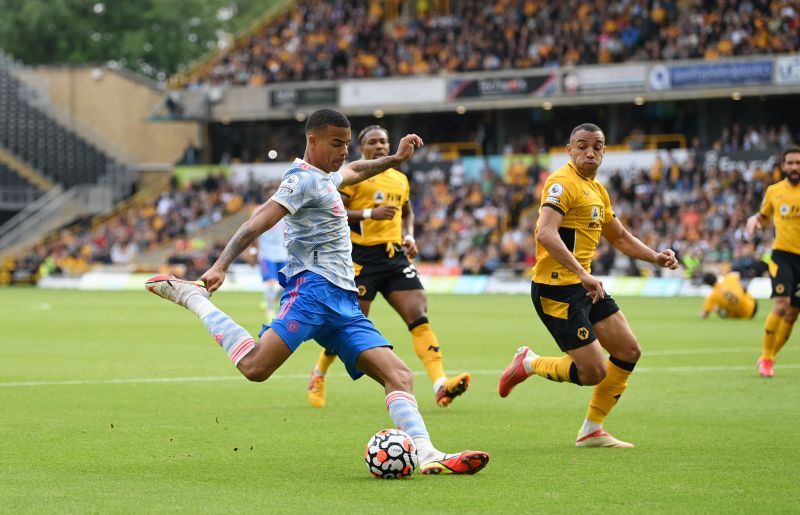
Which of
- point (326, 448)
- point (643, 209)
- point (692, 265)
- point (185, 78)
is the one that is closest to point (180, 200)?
point (185, 78)

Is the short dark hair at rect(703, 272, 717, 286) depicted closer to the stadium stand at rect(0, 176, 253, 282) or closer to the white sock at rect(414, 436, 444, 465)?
the white sock at rect(414, 436, 444, 465)

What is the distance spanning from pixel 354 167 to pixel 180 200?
45597 millimetres

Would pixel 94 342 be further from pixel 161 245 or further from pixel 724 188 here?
pixel 161 245

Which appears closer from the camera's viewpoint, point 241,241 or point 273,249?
point 241,241

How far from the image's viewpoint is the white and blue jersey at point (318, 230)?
8.20m

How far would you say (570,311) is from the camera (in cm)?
950

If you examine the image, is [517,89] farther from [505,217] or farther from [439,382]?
[439,382]

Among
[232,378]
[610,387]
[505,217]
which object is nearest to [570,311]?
[610,387]

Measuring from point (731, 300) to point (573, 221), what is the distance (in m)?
16.5

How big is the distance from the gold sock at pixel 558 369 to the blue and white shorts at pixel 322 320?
74.1 inches

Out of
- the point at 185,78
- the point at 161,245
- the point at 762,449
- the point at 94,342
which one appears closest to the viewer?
the point at 762,449

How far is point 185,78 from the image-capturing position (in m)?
58.1

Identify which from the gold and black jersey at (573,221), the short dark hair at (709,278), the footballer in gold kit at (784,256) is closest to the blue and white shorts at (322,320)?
the gold and black jersey at (573,221)

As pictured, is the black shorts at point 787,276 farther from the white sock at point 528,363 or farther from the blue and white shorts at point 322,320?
the blue and white shorts at point 322,320
